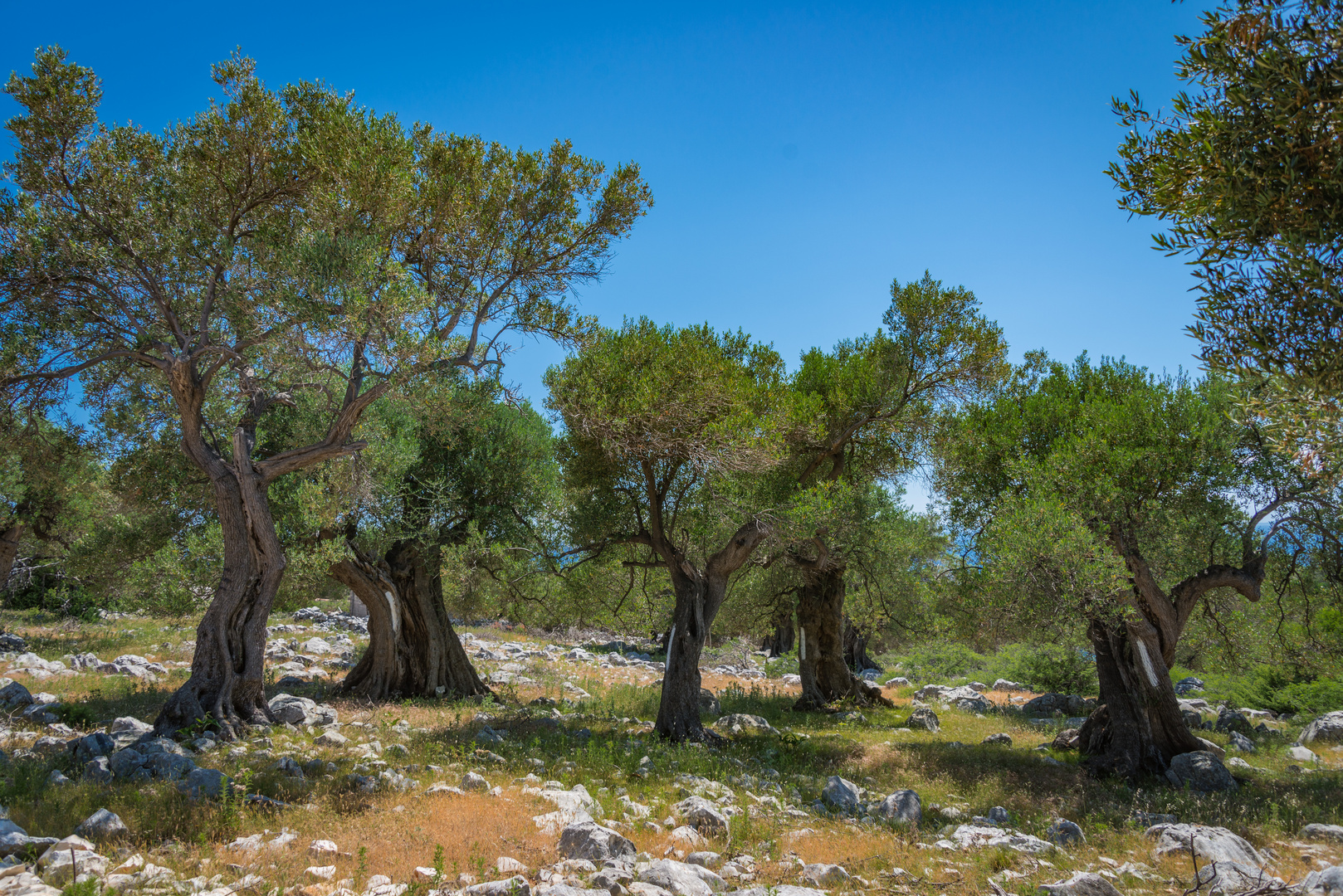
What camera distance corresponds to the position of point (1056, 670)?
2723 centimetres

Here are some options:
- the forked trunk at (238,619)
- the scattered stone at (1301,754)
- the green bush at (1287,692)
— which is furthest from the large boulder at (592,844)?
the green bush at (1287,692)

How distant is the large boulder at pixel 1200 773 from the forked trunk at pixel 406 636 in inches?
632

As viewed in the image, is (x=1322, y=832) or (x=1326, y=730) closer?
(x=1322, y=832)

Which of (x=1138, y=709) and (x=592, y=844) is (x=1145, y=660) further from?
(x=592, y=844)

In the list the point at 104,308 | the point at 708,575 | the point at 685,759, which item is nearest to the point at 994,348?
the point at 708,575

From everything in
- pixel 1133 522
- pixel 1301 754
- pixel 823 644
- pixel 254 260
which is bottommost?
pixel 1301 754

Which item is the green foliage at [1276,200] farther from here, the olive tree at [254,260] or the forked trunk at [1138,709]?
the olive tree at [254,260]

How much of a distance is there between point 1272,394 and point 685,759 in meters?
10.00

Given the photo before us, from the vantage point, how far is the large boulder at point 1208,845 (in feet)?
25.8

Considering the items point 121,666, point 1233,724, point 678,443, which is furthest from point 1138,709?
point 121,666

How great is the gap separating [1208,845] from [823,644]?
1387 cm

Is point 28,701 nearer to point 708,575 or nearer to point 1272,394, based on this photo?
point 708,575

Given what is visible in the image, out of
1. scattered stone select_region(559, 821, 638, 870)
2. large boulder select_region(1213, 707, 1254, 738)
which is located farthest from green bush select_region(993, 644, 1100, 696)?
scattered stone select_region(559, 821, 638, 870)

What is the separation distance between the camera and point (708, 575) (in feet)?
51.8
